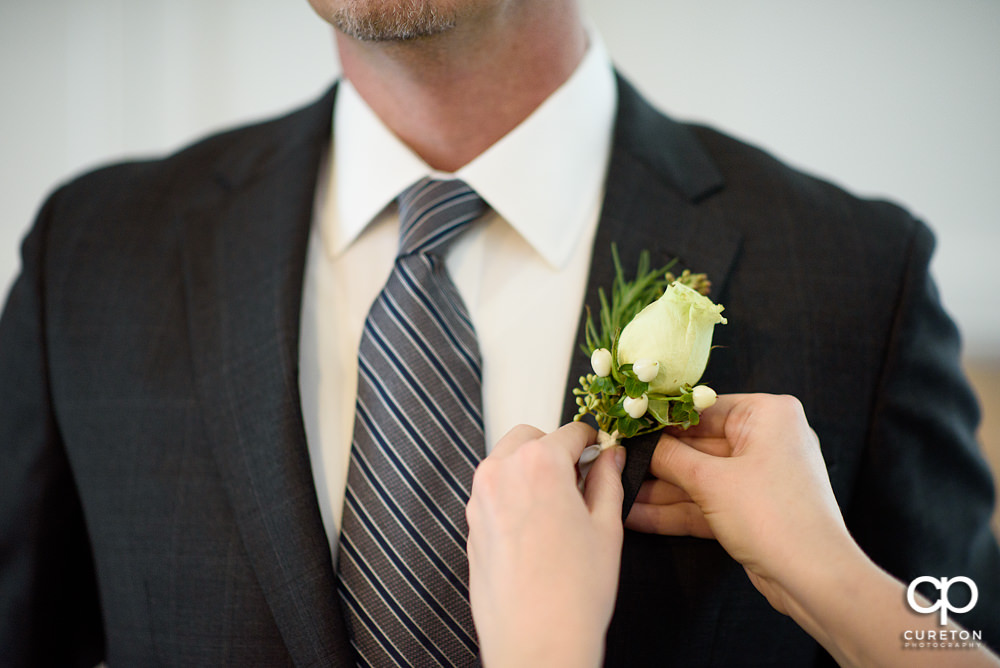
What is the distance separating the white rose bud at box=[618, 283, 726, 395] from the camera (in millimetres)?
664

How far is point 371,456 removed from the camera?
0.87 m

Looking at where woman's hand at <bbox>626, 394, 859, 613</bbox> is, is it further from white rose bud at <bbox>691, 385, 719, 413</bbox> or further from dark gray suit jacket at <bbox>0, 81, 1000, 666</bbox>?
dark gray suit jacket at <bbox>0, 81, 1000, 666</bbox>

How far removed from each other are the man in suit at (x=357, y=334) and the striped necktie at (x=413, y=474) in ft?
0.15

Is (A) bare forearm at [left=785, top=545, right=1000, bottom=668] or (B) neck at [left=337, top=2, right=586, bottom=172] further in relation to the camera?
(B) neck at [left=337, top=2, right=586, bottom=172]

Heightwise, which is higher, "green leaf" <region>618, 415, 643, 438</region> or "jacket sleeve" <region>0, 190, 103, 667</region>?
"green leaf" <region>618, 415, 643, 438</region>

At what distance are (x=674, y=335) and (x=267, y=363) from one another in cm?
50

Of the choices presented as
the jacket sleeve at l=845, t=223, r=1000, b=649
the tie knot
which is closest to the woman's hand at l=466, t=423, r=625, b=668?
the tie knot

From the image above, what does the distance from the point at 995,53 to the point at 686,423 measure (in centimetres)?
186

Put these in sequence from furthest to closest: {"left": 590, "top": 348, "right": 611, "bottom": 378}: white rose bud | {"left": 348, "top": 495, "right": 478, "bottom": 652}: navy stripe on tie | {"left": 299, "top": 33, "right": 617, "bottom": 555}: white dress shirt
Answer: {"left": 299, "top": 33, "right": 617, "bottom": 555}: white dress shirt, {"left": 348, "top": 495, "right": 478, "bottom": 652}: navy stripe on tie, {"left": 590, "top": 348, "right": 611, "bottom": 378}: white rose bud

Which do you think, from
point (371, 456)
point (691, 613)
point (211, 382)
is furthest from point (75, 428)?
point (691, 613)

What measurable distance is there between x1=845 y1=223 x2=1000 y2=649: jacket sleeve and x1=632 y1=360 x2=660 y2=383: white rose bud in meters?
0.46

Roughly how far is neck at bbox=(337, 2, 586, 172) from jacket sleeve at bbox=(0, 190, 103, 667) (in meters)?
0.56

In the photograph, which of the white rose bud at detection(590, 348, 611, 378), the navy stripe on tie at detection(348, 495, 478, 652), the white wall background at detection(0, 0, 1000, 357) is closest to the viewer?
the white rose bud at detection(590, 348, 611, 378)

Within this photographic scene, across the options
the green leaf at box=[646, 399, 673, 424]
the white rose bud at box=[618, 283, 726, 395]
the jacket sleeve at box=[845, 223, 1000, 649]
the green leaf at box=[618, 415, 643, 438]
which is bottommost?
the jacket sleeve at box=[845, 223, 1000, 649]
